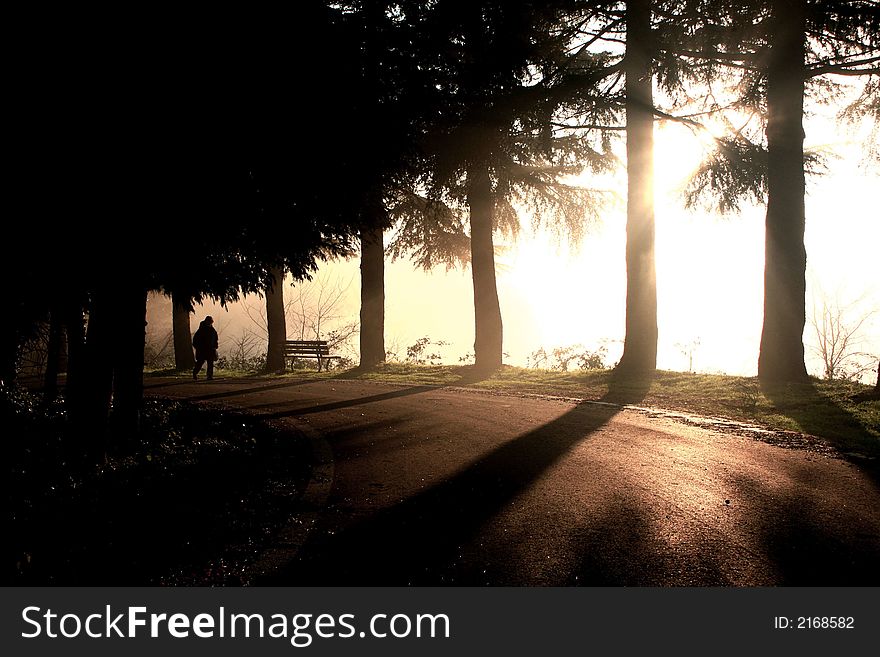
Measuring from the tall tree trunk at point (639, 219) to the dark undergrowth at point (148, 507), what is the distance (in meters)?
10.3

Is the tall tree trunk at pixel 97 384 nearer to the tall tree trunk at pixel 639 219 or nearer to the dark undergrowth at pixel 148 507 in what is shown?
the dark undergrowth at pixel 148 507

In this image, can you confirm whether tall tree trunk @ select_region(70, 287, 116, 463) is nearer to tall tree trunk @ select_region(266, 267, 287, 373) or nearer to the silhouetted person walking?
the silhouetted person walking

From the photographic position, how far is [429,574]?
3719 mm

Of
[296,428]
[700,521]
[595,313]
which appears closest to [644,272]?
[296,428]

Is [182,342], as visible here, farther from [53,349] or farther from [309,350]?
[53,349]

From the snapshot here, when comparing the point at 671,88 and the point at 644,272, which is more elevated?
the point at 671,88

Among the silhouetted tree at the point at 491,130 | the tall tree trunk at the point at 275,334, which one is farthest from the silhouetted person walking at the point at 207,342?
the silhouetted tree at the point at 491,130

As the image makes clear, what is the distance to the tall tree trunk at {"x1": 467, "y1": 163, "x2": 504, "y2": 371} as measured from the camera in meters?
18.2

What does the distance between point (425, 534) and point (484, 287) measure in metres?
14.3

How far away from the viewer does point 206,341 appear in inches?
705

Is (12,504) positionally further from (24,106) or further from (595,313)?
(595,313)
